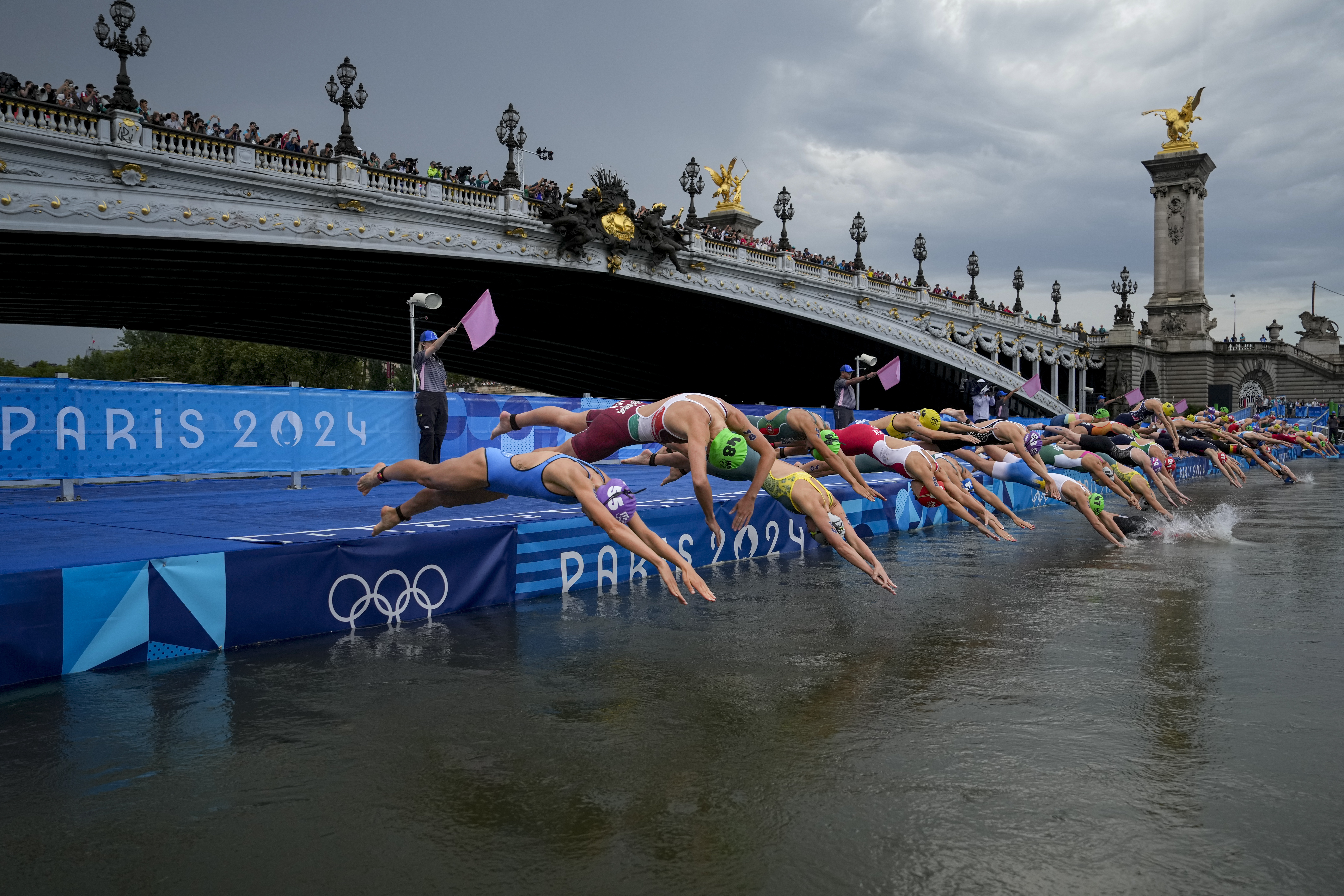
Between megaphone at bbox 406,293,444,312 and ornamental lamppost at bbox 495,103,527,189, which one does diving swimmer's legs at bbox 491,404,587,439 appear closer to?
megaphone at bbox 406,293,444,312

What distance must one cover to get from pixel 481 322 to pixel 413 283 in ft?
88.6

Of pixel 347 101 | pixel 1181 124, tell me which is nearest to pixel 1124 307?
pixel 1181 124

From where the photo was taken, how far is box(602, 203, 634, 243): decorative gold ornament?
47031 millimetres

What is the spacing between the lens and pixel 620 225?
47.4 metres

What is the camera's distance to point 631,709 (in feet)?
20.5

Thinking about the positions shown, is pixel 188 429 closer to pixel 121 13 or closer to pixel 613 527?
pixel 613 527

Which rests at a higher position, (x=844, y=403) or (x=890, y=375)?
(x=890, y=375)

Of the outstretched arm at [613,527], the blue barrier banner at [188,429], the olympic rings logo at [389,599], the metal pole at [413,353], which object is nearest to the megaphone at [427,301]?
the metal pole at [413,353]

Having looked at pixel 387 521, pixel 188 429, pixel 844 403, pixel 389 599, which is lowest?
pixel 389 599

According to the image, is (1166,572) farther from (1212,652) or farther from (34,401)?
(34,401)

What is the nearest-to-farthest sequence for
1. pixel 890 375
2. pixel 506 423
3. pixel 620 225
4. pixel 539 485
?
pixel 539 485
pixel 506 423
pixel 890 375
pixel 620 225

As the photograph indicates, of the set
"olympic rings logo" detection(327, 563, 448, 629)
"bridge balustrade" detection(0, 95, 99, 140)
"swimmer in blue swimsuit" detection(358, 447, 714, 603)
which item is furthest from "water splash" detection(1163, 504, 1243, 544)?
"bridge balustrade" detection(0, 95, 99, 140)

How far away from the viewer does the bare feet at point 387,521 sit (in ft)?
30.9

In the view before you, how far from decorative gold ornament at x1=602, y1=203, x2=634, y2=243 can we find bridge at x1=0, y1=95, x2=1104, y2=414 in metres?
1.04
